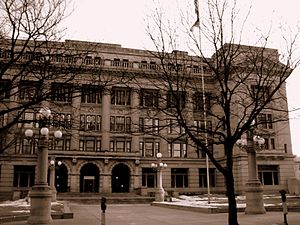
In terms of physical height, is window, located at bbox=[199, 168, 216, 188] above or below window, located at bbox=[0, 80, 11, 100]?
below

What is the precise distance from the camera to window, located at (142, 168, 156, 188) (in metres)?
58.6

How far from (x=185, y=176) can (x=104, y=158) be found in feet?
47.3

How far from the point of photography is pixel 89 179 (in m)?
57.0

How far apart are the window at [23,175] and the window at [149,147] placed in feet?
55.8

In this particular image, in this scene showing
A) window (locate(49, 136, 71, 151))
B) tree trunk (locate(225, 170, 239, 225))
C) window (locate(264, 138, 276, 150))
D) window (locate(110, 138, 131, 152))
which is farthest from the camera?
window (locate(264, 138, 276, 150))

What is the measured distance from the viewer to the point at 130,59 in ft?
204

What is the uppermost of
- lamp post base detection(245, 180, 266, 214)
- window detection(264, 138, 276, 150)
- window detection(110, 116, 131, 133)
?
window detection(110, 116, 131, 133)

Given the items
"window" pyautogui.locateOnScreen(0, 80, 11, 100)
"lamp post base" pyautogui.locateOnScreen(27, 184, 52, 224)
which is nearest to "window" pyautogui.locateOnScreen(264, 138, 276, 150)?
"lamp post base" pyautogui.locateOnScreen(27, 184, 52, 224)

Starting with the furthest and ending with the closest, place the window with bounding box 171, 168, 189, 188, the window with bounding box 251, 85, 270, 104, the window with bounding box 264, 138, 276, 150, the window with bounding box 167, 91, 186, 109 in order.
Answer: the window with bounding box 264, 138, 276, 150 < the window with bounding box 171, 168, 189, 188 < the window with bounding box 251, 85, 270, 104 < the window with bounding box 167, 91, 186, 109

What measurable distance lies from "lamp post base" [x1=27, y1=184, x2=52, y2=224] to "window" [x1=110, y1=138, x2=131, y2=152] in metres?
40.9

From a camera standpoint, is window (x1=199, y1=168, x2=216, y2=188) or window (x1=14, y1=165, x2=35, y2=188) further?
window (x1=199, y1=168, x2=216, y2=188)

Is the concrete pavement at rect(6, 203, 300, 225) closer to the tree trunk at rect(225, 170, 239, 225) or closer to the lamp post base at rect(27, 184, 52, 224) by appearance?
the lamp post base at rect(27, 184, 52, 224)

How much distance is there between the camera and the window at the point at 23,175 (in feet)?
177

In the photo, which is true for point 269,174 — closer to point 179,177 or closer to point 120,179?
point 179,177
